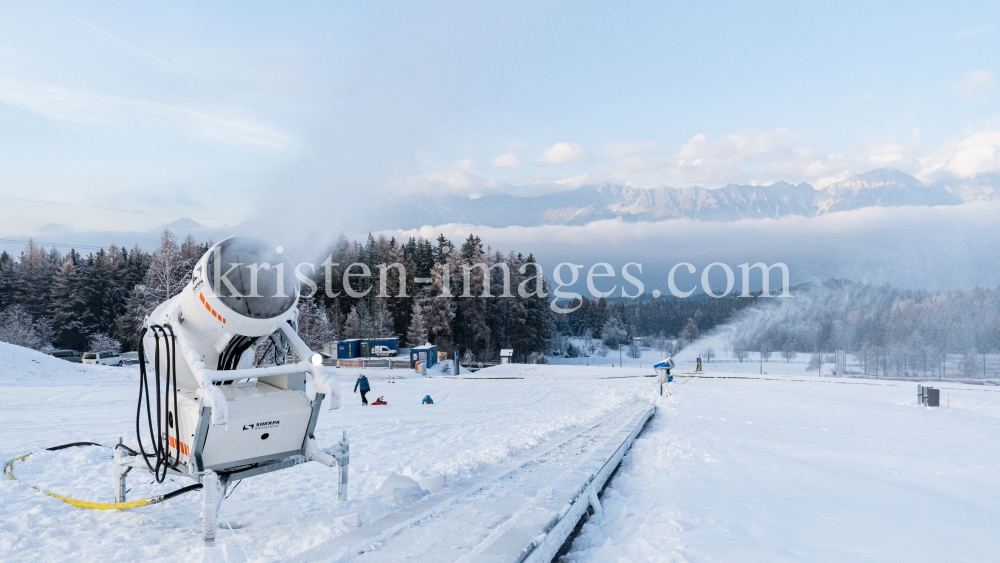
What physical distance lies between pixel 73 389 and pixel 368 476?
25734 millimetres

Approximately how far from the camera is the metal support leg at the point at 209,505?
6246 millimetres

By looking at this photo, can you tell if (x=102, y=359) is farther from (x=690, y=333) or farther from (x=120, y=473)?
(x=690, y=333)

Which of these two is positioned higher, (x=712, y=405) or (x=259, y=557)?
(x=259, y=557)

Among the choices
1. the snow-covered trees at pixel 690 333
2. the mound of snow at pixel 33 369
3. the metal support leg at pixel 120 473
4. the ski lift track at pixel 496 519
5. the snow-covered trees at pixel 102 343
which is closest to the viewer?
the ski lift track at pixel 496 519

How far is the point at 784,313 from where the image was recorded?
157750mm

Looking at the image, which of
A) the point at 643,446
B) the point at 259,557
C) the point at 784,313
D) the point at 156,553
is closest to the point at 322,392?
the point at 259,557

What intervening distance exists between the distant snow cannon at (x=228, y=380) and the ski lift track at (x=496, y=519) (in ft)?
4.95

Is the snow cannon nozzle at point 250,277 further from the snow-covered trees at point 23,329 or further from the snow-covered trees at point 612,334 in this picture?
the snow-covered trees at point 612,334

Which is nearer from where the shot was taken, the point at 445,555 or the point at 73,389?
the point at 445,555

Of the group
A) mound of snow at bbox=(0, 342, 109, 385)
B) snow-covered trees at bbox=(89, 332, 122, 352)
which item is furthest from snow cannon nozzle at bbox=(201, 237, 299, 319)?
snow-covered trees at bbox=(89, 332, 122, 352)

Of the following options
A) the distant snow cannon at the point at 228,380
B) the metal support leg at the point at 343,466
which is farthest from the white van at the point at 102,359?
the metal support leg at the point at 343,466

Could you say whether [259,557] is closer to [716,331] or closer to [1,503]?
[1,503]

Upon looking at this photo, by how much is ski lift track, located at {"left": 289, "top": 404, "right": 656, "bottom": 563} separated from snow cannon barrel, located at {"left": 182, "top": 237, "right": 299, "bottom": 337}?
282cm

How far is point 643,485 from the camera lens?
10.2m
